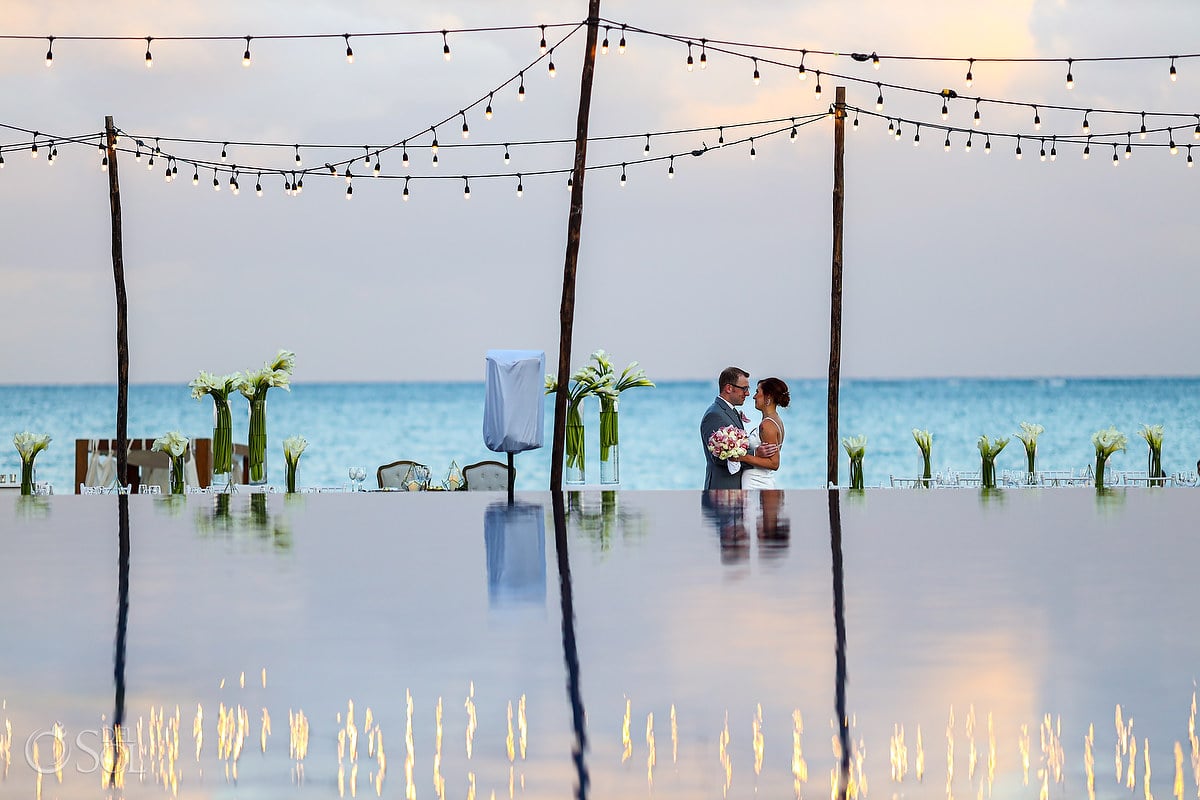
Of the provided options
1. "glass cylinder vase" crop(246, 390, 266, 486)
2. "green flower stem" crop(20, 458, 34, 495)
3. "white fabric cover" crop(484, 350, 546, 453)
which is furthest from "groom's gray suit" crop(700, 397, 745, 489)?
"green flower stem" crop(20, 458, 34, 495)

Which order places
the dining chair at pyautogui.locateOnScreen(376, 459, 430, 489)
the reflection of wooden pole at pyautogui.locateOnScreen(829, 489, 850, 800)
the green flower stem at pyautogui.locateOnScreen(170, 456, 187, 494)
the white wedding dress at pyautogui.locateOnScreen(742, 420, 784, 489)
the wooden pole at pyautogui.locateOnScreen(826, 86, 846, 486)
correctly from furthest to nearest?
the wooden pole at pyautogui.locateOnScreen(826, 86, 846, 486) → the dining chair at pyautogui.locateOnScreen(376, 459, 430, 489) → the green flower stem at pyautogui.locateOnScreen(170, 456, 187, 494) → the white wedding dress at pyautogui.locateOnScreen(742, 420, 784, 489) → the reflection of wooden pole at pyautogui.locateOnScreen(829, 489, 850, 800)

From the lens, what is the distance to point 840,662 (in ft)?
14.7

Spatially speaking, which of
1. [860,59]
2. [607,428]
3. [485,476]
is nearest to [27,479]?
[485,476]

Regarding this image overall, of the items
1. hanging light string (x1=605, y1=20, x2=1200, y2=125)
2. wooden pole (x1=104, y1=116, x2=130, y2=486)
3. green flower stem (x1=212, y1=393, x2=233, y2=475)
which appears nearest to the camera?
green flower stem (x1=212, y1=393, x2=233, y2=475)

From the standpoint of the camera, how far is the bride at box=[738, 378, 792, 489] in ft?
32.2

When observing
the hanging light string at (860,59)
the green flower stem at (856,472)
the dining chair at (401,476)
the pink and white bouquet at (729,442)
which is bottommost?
the dining chair at (401,476)

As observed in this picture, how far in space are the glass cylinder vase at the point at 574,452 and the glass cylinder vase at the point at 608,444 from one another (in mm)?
323

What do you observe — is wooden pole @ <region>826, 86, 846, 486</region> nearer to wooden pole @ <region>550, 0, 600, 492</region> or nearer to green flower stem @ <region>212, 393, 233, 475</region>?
wooden pole @ <region>550, 0, 600, 492</region>

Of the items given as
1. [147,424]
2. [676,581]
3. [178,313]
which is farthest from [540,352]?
[147,424]

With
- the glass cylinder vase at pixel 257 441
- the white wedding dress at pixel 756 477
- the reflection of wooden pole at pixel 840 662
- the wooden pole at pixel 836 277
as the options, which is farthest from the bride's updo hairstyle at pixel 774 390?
the wooden pole at pixel 836 277

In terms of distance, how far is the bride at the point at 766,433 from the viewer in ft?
32.2

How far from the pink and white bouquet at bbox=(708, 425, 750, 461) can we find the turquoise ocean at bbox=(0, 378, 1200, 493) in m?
21.8

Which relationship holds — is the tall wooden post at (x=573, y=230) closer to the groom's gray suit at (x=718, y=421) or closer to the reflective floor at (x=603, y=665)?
the groom's gray suit at (x=718, y=421)

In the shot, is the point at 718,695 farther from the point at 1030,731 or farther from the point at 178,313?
the point at 178,313
